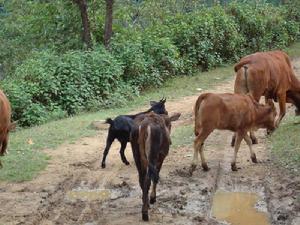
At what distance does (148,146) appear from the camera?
6.18 meters

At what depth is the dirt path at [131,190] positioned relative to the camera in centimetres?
651

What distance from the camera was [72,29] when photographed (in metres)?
18.1

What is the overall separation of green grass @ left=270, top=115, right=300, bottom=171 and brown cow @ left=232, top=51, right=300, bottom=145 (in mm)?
277

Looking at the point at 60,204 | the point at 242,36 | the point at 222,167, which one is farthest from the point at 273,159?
the point at 242,36

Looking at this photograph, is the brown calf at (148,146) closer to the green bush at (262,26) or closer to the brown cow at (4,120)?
the brown cow at (4,120)

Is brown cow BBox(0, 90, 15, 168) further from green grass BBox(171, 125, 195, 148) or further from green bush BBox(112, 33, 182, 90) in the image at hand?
green bush BBox(112, 33, 182, 90)

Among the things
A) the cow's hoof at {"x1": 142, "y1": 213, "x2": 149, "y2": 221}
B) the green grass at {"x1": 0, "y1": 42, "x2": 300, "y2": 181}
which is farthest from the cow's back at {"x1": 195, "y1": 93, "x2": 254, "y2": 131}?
the cow's hoof at {"x1": 142, "y1": 213, "x2": 149, "y2": 221}

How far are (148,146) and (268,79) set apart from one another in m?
4.67

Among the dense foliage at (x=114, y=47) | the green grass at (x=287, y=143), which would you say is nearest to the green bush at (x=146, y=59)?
the dense foliage at (x=114, y=47)

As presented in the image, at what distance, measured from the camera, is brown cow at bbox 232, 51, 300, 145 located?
32.5 feet

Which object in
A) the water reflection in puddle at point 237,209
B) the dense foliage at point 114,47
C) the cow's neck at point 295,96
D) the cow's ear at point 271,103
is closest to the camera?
the water reflection in puddle at point 237,209

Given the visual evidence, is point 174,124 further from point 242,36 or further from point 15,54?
point 242,36

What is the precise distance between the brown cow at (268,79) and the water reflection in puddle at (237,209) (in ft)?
8.74

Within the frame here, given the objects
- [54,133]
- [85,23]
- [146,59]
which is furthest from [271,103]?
[85,23]
